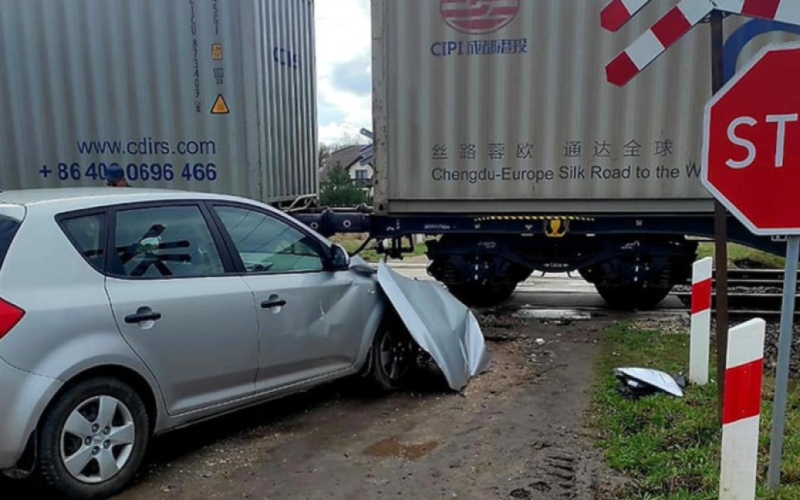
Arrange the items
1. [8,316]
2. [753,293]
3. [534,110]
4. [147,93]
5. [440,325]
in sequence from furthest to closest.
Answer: [753,293] < [147,93] < [534,110] < [440,325] < [8,316]

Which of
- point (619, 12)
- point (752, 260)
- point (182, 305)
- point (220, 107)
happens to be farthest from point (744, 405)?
point (752, 260)

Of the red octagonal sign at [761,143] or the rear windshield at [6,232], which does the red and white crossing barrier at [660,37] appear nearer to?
the red octagonal sign at [761,143]

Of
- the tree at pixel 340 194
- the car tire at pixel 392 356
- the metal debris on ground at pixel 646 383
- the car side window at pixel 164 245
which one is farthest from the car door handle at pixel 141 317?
the tree at pixel 340 194

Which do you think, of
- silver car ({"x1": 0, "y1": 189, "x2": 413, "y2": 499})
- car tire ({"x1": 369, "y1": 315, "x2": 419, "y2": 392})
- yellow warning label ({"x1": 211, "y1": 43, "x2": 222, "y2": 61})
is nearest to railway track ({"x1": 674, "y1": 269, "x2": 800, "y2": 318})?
car tire ({"x1": 369, "y1": 315, "x2": 419, "y2": 392})

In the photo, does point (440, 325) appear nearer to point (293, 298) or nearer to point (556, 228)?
point (293, 298)

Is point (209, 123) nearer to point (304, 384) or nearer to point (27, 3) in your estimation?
point (27, 3)

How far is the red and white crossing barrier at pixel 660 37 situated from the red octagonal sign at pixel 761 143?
619 millimetres

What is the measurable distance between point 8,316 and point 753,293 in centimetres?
809

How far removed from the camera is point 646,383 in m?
4.46

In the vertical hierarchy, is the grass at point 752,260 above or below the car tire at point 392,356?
below

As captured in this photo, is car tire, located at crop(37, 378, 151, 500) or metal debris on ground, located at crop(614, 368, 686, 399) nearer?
car tire, located at crop(37, 378, 151, 500)

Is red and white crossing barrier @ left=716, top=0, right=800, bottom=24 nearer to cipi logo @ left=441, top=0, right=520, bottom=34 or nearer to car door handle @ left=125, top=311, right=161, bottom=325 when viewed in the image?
car door handle @ left=125, top=311, right=161, bottom=325

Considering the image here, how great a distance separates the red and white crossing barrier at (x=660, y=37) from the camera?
131 inches

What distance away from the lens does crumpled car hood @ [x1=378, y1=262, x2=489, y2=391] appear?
15.3ft
